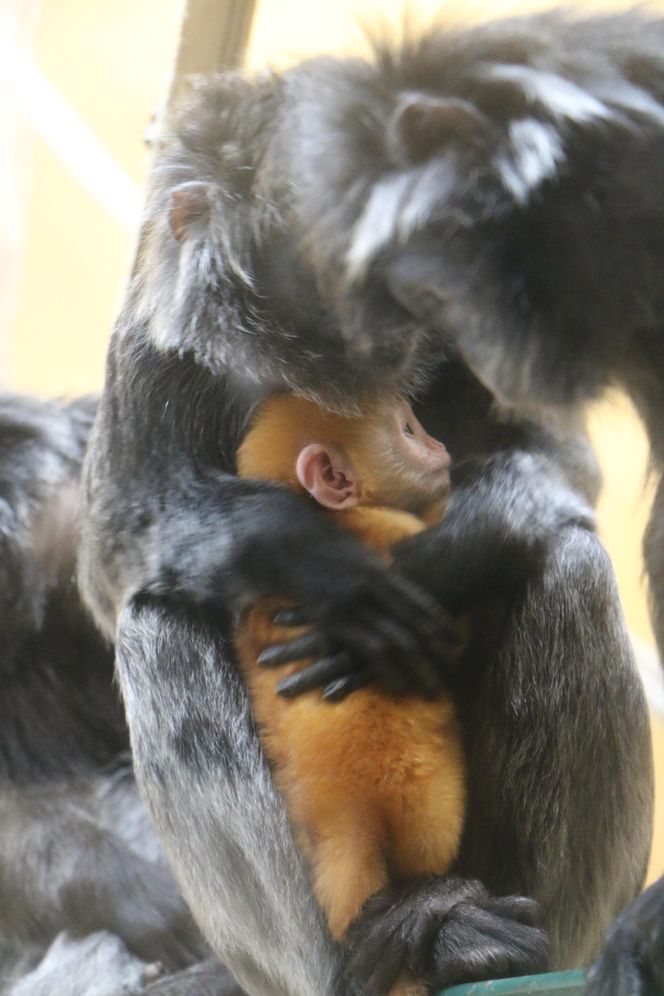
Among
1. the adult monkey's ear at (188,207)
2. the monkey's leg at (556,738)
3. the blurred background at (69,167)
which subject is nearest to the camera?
the monkey's leg at (556,738)

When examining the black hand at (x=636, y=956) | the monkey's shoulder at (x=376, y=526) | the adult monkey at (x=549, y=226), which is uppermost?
the adult monkey at (x=549, y=226)

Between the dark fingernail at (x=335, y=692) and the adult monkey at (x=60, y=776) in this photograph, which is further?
the adult monkey at (x=60, y=776)

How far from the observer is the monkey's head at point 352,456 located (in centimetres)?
133

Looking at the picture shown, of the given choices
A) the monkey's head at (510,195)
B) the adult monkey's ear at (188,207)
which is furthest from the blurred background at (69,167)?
the monkey's head at (510,195)

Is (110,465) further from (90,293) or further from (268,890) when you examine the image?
(90,293)

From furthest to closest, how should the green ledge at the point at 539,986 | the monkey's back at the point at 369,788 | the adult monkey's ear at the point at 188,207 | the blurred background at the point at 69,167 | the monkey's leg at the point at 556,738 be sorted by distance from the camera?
the blurred background at the point at 69,167
the adult monkey's ear at the point at 188,207
the monkey's leg at the point at 556,738
the monkey's back at the point at 369,788
the green ledge at the point at 539,986

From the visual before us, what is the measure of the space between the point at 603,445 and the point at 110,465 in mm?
628

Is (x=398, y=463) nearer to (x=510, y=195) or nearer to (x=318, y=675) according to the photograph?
(x=318, y=675)

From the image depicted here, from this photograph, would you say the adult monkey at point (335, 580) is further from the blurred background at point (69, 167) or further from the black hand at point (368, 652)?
the blurred background at point (69, 167)

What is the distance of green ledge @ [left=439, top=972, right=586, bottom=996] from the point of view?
3.06 ft

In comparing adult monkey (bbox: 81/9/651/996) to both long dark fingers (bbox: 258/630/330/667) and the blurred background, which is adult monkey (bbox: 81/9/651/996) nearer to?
long dark fingers (bbox: 258/630/330/667)

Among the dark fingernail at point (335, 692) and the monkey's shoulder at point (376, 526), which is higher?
the monkey's shoulder at point (376, 526)

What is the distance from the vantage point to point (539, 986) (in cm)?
93

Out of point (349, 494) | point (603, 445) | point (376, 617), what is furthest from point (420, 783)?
point (603, 445)
